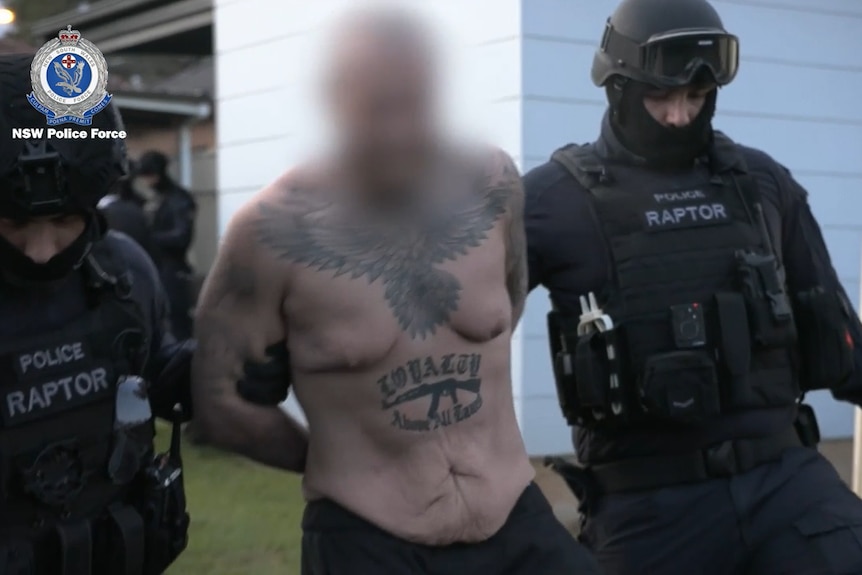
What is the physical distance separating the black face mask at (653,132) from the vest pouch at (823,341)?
49cm

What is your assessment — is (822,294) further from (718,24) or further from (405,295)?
(405,295)

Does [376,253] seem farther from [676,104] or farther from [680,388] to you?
[676,104]

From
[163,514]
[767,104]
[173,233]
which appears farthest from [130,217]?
[163,514]

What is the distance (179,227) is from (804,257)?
6.32m

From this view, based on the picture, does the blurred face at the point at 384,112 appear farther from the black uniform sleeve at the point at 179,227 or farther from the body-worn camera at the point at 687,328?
the black uniform sleeve at the point at 179,227

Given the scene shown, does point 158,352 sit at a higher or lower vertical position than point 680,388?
higher

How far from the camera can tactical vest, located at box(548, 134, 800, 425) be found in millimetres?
3236

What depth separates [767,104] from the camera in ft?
25.7

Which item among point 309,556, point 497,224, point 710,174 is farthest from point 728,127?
point 309,556

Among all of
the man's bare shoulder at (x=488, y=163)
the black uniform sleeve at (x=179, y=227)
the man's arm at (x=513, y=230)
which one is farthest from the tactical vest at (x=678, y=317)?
the black uniform sleeve at (x=179, y=227)

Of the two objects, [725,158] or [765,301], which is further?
[725,158]

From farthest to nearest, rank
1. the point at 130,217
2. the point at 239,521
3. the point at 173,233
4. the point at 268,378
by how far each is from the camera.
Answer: the point at 173,233 < the point at 130,217 < the point at 239,521 < the point at 268,378

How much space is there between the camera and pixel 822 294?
3414mm

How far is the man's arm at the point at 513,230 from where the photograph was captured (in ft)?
9.87
